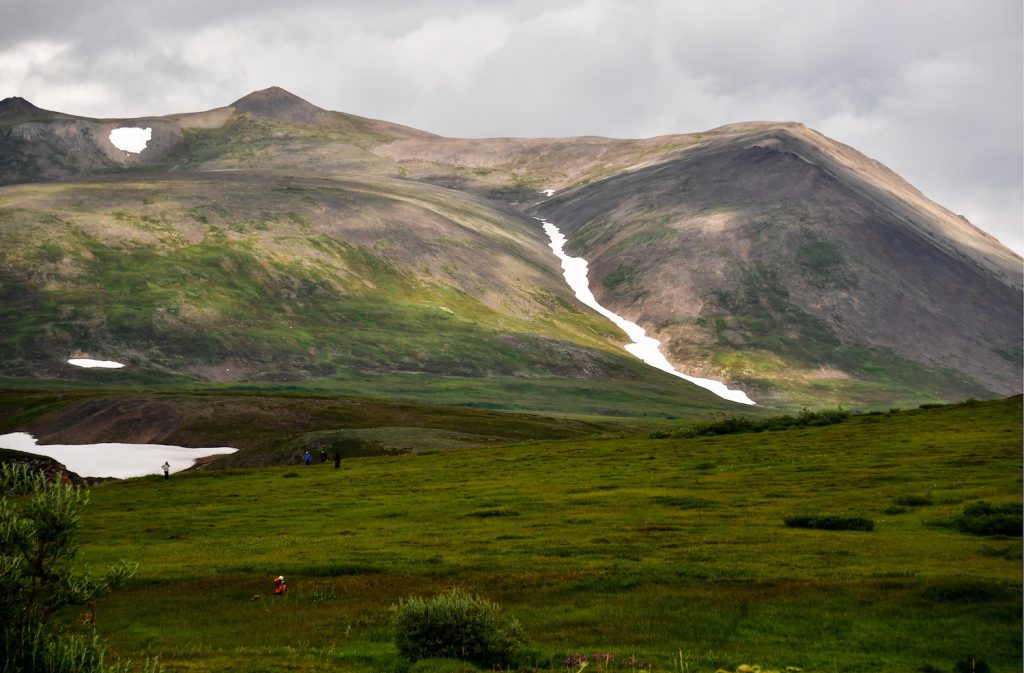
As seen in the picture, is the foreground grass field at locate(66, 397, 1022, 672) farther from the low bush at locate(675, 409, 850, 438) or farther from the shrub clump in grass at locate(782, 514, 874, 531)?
the low bush at locate(675, 409, 850, 438)

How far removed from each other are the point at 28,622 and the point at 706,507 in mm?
38970

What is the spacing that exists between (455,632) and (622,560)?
13921mm

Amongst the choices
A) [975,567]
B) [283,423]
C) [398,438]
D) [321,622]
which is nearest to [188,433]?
[283,423]

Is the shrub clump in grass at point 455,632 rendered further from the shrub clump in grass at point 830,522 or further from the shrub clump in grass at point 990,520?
the shrub clump in grass at point 990,520

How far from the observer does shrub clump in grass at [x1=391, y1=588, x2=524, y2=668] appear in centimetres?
2766

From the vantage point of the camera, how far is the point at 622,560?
133ft

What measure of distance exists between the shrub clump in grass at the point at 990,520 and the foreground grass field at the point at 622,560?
78 centimetres

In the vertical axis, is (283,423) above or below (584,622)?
above

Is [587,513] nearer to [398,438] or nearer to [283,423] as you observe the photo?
[398,438]

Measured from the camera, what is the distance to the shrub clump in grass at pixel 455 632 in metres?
27.7

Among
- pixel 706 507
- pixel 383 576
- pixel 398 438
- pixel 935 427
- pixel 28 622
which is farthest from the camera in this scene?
pixel 398 438

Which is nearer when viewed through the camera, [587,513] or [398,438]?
[587,513]

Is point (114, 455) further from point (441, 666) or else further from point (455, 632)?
point (441, 666)

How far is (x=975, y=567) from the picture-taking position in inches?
1395
